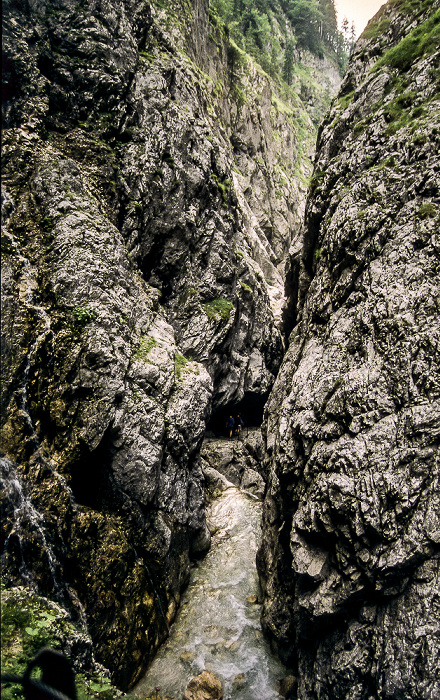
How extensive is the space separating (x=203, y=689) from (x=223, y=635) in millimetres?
2732

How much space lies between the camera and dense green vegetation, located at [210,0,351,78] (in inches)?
2483

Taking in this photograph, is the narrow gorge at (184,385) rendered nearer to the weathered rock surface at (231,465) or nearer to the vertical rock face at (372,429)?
the vertical rock face at (372,429)

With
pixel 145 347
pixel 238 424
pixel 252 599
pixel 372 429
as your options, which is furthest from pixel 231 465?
pixel 372 429

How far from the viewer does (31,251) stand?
12.7 m

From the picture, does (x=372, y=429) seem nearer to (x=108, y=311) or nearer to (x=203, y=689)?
(x=203, y=689)

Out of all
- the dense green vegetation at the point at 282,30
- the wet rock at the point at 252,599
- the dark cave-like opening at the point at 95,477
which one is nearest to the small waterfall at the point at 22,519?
the dark cave-like opening at the point at 95,477

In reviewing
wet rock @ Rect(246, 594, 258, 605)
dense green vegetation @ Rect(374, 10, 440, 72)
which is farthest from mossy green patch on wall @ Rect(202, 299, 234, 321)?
wet rock @ Rect(246, 594, 258, 605)

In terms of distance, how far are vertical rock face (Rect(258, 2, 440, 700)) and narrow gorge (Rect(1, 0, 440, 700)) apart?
6cm

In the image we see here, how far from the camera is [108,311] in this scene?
1373 centimetres

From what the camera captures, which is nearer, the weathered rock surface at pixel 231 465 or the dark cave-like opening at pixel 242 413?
the weathered rock surface at pixel 231 465

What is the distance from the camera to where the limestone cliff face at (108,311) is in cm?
1055

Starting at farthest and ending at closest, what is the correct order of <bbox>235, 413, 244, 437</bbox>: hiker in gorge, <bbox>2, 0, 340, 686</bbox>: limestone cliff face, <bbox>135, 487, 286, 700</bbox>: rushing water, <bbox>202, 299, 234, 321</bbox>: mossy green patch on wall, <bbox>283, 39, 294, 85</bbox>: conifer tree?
→ <bbox>283, 39, 294, 85</bbox>: conifer tree
<bbox>235, 413, 244, 437</bbox>: hiker in gorge
<bbox>202, 299, 234, 321</bbox>: mossy green patch on wall
<bbox>135, 487, 286, 700</bbox>: rushing water
<bbox>2, 0, 340, 686</bbox>: limestone cliff face

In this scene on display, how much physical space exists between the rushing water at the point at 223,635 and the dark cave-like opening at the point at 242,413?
980cm

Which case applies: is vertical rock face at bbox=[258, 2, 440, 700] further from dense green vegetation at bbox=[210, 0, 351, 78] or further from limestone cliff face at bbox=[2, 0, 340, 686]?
dense green vegetation at bbox=[210, 0, 351, 78]
